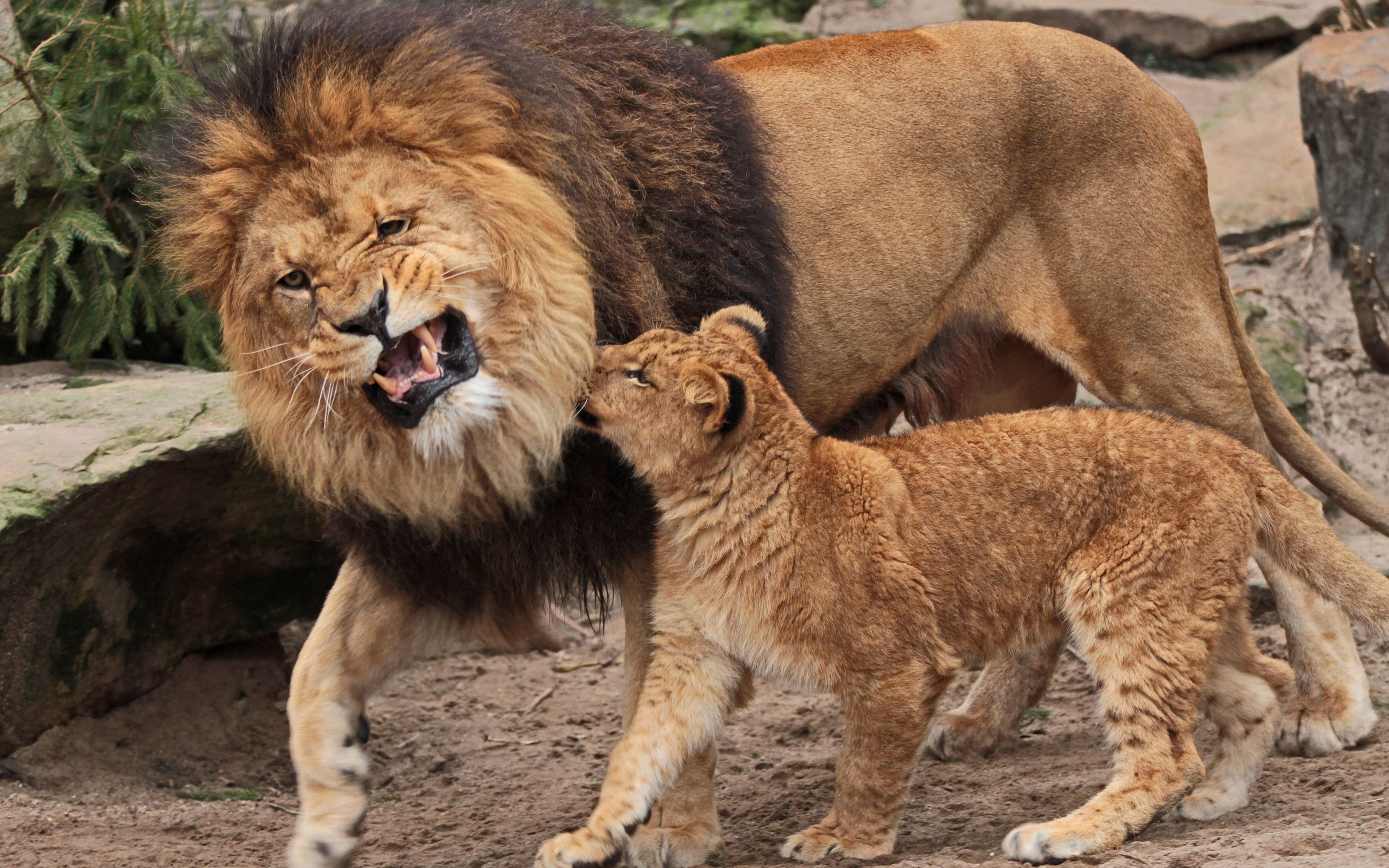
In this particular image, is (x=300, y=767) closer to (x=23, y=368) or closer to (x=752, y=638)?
(x=752, y=638)

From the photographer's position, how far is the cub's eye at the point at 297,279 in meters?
3.18

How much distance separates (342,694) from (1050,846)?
5.65 feet

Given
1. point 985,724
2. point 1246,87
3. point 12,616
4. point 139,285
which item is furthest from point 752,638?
point 1246,87

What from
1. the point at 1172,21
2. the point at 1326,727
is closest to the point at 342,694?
the point at 1326,727

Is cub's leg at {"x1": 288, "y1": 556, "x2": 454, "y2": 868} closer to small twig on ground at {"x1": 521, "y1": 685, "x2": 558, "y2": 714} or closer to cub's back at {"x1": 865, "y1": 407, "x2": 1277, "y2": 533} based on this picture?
cub's back at {"x1": 865, "y1": 407, "x2": 1277, "y2": 533}

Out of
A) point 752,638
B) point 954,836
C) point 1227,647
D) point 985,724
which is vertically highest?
point 752,638

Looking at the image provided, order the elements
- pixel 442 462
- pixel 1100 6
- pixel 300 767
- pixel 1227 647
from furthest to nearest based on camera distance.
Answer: pixel 1100 6 < pixel 1227 647 < pixel 300 767 < pixel 442 462

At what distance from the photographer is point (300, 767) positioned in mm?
3615

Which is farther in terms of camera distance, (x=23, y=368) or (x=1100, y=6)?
(x=1100, y=6)

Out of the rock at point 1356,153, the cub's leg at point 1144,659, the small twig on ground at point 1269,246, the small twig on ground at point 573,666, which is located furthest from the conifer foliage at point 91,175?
the small twig on ground at point 1269,246

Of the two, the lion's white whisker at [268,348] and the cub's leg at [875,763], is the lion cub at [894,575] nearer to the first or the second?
the cub's leg at [875,763]

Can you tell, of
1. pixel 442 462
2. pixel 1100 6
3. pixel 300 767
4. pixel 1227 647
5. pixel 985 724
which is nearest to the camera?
pixel 442 462

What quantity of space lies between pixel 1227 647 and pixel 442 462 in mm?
2070

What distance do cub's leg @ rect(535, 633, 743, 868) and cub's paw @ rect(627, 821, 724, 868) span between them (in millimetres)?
233
